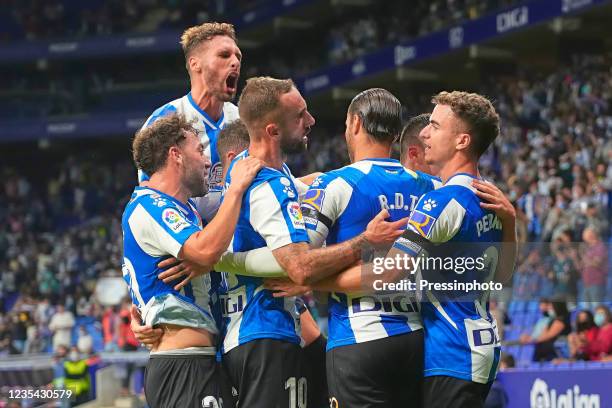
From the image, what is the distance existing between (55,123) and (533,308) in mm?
24038

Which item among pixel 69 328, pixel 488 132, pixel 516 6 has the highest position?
pixel 516 6

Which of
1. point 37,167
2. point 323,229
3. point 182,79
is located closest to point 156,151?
point 323,229

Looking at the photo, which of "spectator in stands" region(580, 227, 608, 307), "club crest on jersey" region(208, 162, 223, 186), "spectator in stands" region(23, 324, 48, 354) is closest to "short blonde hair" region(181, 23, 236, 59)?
"club crest on jersey" region(208, 162, 223, 186)

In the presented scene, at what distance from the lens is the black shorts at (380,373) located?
4.39 m

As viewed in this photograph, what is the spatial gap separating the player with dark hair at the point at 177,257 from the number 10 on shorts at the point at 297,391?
0.34 m

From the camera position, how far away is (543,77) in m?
21.4

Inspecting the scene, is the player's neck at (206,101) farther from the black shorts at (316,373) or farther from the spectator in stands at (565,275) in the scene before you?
the spectator in stands at (565,275)

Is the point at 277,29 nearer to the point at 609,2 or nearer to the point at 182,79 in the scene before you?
the point at 182,79

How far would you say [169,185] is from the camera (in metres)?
4.76

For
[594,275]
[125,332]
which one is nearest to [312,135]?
[125,332]

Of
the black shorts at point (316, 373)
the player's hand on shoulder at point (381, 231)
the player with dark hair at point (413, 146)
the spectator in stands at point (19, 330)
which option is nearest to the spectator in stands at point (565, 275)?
the player with dark hair at point (413, 146)

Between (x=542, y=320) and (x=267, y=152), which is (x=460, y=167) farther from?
(x=542, y=320)

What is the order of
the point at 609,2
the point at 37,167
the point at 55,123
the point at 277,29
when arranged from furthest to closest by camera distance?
1. the point at 37,167
2. the point at 55,123
3. the point at 277,29
4. the point at 609,2

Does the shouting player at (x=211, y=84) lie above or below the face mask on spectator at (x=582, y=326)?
above
